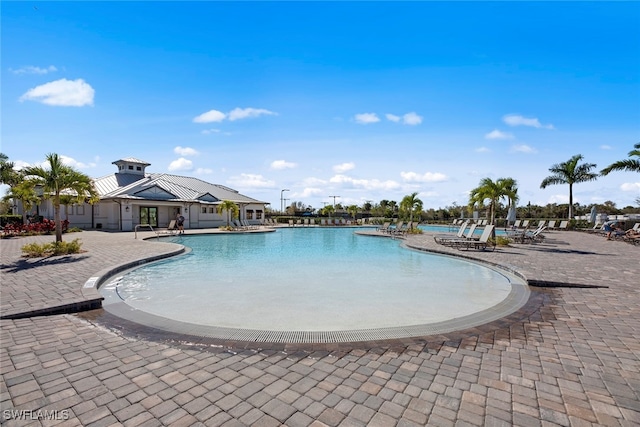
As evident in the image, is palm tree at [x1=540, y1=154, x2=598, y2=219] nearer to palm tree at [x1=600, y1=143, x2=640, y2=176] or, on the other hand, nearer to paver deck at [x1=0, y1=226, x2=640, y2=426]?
palm tree at [x1=600, y1=143, x2=640, y2=176]

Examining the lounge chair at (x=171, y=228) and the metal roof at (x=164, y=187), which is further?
the metal roof at (x=164, y=187)

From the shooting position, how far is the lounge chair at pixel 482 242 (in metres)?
12.4

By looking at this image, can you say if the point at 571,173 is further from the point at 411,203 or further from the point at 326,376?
the point at 326,376

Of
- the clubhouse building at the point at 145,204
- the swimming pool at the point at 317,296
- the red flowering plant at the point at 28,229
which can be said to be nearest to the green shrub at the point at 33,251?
the swimming pool at the point at 317,296

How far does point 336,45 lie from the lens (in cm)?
1136

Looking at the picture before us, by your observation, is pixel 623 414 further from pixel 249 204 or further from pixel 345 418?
pixel 249 204

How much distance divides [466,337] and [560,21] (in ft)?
35.9

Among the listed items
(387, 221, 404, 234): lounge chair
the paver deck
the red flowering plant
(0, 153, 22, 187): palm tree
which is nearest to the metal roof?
the red flowering plant

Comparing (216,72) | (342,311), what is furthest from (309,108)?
(342,311)

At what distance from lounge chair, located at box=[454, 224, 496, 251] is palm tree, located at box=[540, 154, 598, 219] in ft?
61.9

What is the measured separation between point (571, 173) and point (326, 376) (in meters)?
32.4

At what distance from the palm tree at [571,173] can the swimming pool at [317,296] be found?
78.1ft

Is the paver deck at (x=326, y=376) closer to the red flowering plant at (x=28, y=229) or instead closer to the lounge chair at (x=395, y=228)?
the lounge chair at (x=395, y=228)

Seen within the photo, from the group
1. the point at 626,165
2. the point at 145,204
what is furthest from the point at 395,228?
the point at 145,204
